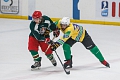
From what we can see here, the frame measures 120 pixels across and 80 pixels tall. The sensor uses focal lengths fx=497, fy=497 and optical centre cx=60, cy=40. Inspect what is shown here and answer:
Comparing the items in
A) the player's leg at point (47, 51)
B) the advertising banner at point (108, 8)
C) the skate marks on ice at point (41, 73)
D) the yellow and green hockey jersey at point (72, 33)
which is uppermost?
the advertising banner at point (108, 8)

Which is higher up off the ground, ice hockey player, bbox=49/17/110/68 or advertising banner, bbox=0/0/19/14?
advertising banner, bbox=0/0/19/14

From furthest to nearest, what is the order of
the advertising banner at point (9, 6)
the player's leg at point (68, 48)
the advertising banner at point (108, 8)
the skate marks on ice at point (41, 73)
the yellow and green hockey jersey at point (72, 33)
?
the advertising banner at point (9, 6) → the advertising banner at point (108, 8) → the player's leg at point (68, 48) → the yellow and green hockey jersey at point (72, 33) → the skate marks on ice at point (41, 73)

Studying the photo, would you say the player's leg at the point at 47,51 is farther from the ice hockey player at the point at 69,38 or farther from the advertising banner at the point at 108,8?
the advertising banner at the point at 108,8

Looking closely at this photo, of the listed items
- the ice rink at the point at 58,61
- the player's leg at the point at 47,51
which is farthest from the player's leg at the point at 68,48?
the player's leg at the point at 47,51

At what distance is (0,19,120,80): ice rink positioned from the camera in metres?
5.74

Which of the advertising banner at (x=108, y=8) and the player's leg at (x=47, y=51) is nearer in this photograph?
the player's leg at (x=47, y=51)

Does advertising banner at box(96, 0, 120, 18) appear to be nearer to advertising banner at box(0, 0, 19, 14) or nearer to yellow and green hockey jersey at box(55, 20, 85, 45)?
advertising banner at box(0, 0, 19, 14)

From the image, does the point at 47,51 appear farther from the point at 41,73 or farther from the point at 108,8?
the point at 108,8

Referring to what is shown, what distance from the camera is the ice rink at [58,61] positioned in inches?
226

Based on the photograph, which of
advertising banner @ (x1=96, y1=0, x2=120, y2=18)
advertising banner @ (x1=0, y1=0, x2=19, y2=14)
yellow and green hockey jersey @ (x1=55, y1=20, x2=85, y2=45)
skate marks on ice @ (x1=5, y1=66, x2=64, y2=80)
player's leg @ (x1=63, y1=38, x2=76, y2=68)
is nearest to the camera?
skate marks on ice @ (x1=5, y1=66, x2=64, y2=80)

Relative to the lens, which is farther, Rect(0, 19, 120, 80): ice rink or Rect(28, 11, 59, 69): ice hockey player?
Rect(28, 11, 59, 69): ice hockey player

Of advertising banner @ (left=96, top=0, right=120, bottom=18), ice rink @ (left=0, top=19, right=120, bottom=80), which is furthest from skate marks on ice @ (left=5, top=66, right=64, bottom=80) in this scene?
advertising banner @ (left=96, top=0, right=120, bottom=18)

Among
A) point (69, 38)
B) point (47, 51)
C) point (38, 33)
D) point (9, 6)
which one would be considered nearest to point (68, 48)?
point (69, 38)

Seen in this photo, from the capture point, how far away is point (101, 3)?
1034 centimetres
